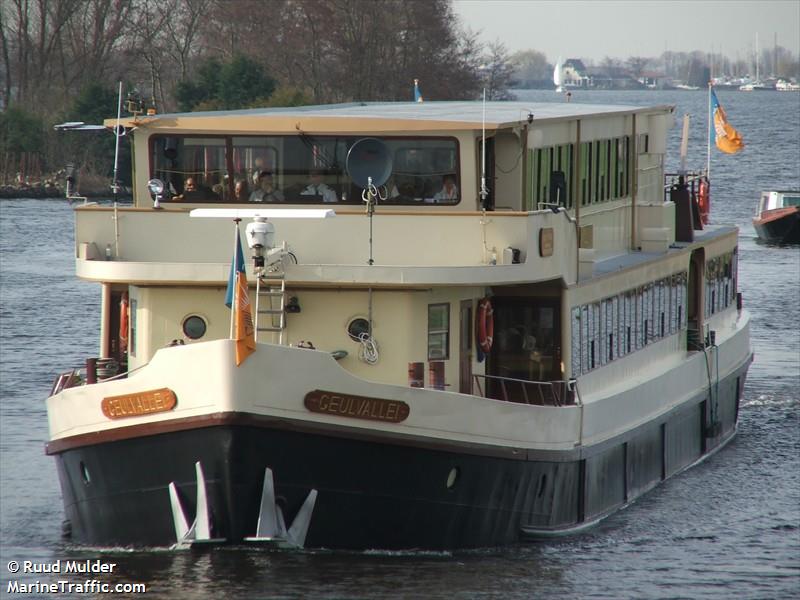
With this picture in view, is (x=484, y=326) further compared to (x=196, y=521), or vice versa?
(x=484, y=326)

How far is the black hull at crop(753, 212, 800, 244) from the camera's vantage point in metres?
68.6

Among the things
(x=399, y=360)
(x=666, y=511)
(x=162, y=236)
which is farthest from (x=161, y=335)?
(x=666, y=511)

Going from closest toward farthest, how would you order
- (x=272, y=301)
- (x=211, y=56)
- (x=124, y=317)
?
(x=272, y=301) → (x=124, y=317) → (x=211, y=56)

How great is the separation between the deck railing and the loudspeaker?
288 cm

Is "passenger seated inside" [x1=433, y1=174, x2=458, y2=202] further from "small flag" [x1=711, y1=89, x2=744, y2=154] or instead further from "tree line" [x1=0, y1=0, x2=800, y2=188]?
"tree line" [x1=0, y1=0, x2=800, y2=188]

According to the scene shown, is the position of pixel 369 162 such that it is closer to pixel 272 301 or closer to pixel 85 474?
pixel 272 301

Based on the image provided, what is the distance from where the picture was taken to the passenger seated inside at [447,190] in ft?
71.8

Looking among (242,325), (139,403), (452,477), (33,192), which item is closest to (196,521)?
(139,403)

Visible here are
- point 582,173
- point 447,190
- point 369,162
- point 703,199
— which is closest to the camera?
point 369,162

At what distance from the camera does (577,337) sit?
2358 cm

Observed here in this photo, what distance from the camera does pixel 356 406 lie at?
19641 millimetres

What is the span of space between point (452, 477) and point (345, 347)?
1925 mm

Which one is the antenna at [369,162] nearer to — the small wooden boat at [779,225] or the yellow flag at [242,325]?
the yellow flag at [242,325]

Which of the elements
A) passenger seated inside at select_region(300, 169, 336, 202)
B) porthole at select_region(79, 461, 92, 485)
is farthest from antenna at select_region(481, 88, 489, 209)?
porthole at select_region(79, 461, 92, 485)
